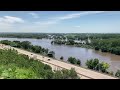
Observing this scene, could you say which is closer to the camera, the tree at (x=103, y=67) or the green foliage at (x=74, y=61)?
the tree at (x=103, y=67)

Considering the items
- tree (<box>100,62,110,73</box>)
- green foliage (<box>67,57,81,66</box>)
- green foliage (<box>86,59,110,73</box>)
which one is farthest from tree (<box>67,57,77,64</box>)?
tree (<box>100,62,110,73</box>)

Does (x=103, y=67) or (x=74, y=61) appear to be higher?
(x=74, y=61)

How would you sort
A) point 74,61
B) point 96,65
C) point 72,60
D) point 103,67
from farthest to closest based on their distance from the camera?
point 72,60 → point 74,61 → point 103,67 → point 96,65

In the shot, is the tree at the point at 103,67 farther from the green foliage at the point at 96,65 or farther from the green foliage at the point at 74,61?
the green foliage at the point at 74,61

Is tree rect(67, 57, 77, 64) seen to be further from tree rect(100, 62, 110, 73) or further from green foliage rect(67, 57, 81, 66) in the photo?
tree rect(100, 62, 110, 73)

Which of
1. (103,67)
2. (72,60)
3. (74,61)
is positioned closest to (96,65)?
(103,67)

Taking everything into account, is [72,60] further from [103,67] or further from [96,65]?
[103,67]

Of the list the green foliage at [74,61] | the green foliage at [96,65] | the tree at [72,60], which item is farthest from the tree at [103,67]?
the tree at [72,60]

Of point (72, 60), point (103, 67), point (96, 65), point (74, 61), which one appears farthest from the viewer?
point (72, 60)
